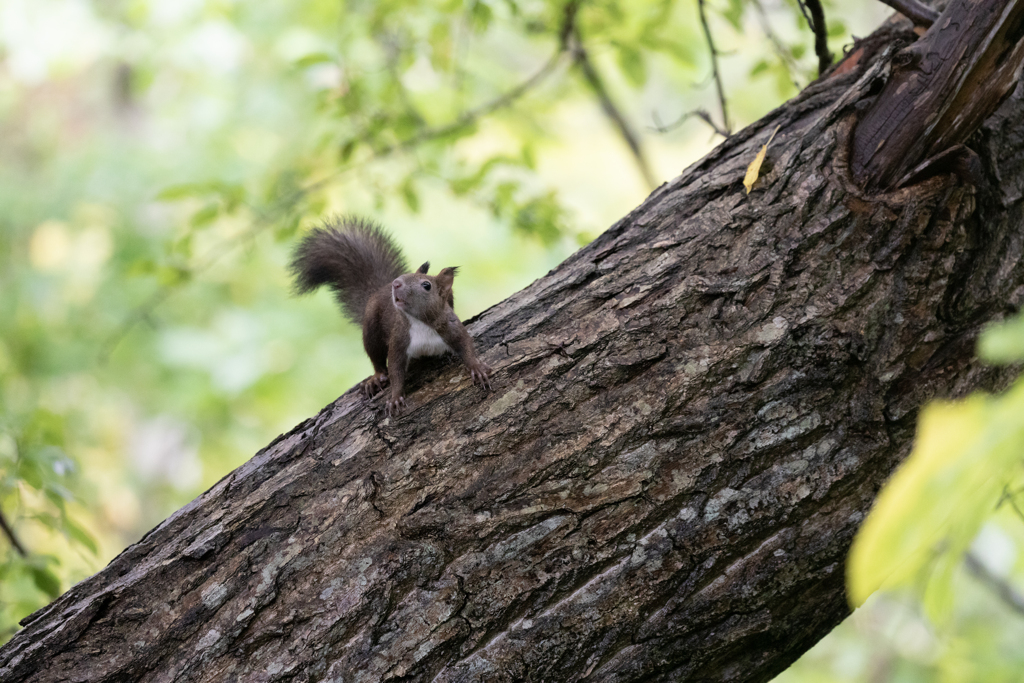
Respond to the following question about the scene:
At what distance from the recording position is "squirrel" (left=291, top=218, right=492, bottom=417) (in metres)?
2.72

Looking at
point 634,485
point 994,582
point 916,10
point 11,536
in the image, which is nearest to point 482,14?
point 916,10

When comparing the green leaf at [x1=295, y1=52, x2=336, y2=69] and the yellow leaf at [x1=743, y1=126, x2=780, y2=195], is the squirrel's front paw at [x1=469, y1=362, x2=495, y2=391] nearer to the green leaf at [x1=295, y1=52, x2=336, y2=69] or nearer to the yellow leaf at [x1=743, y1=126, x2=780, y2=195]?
the yellow leaf at [x1=743, y1=126, x2=780, y2=195]

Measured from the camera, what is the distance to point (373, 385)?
2752 millimetres

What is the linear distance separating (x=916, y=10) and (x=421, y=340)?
207cm

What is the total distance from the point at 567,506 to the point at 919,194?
1418mm

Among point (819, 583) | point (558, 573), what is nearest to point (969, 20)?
point (819, 583)

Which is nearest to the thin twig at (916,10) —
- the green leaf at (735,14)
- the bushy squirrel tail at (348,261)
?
the green leaf at (735,14)

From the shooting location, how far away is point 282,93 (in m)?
9.05

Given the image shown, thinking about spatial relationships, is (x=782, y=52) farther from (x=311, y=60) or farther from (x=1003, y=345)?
(x=1003, y=345)

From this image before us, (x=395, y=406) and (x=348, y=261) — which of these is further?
(x=348, y=261)

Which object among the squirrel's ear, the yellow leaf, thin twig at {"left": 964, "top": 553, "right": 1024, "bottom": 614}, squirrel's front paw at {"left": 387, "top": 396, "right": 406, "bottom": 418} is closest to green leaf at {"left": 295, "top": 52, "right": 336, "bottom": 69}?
the squirrel's ear

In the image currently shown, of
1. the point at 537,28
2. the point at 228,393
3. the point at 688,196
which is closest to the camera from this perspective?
the point at 688,196

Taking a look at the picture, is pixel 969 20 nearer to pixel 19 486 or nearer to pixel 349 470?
pixel 349 470

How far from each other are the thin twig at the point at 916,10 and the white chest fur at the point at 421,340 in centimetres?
193
